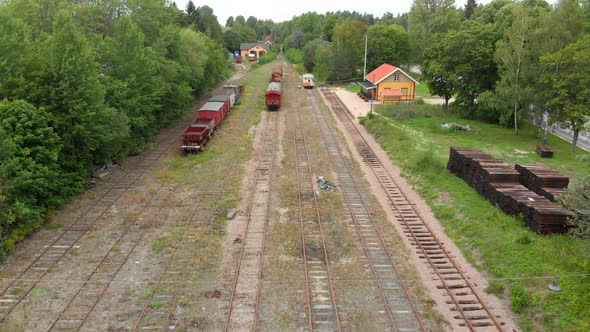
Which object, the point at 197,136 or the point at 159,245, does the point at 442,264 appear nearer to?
the point at 159,245

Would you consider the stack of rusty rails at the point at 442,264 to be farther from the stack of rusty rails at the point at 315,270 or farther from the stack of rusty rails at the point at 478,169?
the stack of rusty rails at the point at 315,270

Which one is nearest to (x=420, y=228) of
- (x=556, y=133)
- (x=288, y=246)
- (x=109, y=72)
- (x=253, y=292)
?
(x=288, y=246)

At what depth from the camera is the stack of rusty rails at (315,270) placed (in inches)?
570

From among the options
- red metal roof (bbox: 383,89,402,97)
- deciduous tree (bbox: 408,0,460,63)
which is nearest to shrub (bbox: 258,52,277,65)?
deciduous tree (bbox: 408,0,460,63)

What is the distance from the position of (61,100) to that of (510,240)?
77.0 ft

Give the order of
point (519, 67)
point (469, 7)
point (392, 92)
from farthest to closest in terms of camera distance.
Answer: point (469, 7), point (392, 92), point (519, 67)

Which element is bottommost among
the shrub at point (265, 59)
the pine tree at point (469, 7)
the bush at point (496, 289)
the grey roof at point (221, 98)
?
the bush at point (496, 289)

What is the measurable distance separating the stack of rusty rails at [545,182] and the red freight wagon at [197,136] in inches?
894

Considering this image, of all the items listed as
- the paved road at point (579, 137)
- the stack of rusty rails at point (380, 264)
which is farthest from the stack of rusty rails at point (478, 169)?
the paved road at point (579, 137)

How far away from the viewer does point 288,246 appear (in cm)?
1939

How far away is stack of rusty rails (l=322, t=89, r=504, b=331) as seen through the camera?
1469cm

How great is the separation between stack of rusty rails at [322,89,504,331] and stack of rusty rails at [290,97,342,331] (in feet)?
13.8

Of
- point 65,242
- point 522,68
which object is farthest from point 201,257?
point 522,68

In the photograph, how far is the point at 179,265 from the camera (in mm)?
17688
